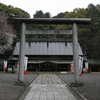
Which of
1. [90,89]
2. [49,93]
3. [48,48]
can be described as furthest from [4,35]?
[90,89]

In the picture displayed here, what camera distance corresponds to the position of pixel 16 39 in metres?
32.2

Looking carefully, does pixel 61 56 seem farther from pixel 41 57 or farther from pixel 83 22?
pixel 83 22

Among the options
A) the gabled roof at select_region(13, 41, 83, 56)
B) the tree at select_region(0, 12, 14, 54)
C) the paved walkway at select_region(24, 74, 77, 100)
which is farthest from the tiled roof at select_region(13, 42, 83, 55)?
the paved walkway at select_region(24, 74, 77, 100)

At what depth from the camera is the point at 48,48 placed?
30609mm

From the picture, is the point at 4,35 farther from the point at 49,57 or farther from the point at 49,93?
the point at 49,93

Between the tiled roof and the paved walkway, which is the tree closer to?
the tiled roof

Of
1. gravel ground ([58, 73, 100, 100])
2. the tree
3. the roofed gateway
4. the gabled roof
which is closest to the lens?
gravel ground ([58, 73, 100, 100])

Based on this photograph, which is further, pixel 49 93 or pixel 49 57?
pixel 49 57

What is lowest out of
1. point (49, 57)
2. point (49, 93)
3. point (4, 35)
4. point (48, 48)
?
point (49, 93)

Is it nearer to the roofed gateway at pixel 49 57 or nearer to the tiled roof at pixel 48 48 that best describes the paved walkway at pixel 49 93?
the roofed gateway at pixel 49 57

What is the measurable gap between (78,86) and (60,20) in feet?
15.0

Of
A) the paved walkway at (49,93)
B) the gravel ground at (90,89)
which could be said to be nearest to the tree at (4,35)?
the gravel ground at (90,89)

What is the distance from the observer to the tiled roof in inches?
1147

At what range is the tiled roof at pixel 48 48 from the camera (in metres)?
29.1
